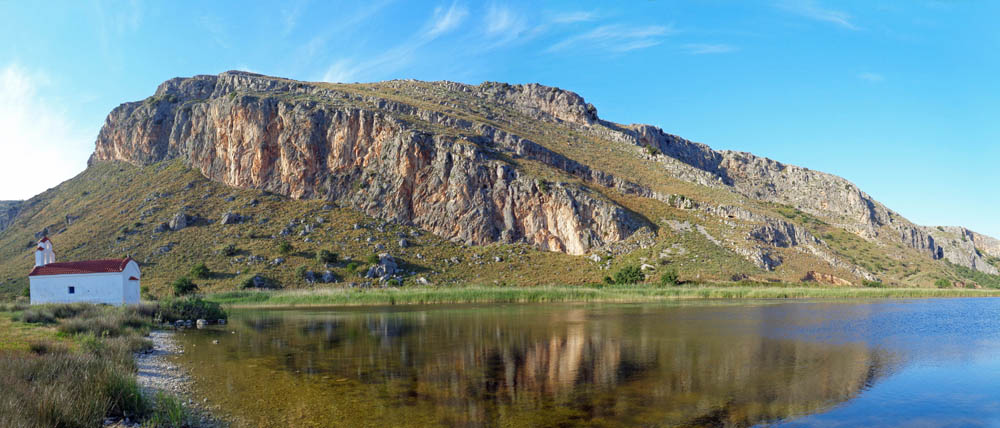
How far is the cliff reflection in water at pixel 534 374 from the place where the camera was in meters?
11.9

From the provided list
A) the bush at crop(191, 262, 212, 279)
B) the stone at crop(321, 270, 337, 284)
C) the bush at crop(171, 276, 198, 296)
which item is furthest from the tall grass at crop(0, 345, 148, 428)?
the bush at crop(191, 262, 212, 279)

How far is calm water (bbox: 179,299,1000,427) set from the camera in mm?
11711

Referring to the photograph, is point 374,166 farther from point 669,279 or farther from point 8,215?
point 8,215

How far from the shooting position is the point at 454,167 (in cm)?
7669

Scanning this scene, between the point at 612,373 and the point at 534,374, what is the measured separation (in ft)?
7.53

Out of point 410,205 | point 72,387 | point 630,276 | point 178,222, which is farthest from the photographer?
point 410,205

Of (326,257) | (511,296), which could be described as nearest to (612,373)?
(511,296)

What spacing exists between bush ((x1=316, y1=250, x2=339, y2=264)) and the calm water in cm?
3482

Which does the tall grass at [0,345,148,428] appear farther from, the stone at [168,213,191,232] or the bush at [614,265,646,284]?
the stone at [168,213,191,232]

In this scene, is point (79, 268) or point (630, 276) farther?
point (630, 276)

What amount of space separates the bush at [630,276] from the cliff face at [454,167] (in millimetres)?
8135

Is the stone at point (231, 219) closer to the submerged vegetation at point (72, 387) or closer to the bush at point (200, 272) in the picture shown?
the bush at point (200, 272)

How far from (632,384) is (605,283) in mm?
44192

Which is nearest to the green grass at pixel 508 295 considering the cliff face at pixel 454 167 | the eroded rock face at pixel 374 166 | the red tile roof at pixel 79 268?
the red tile roof at pixel 79 268
